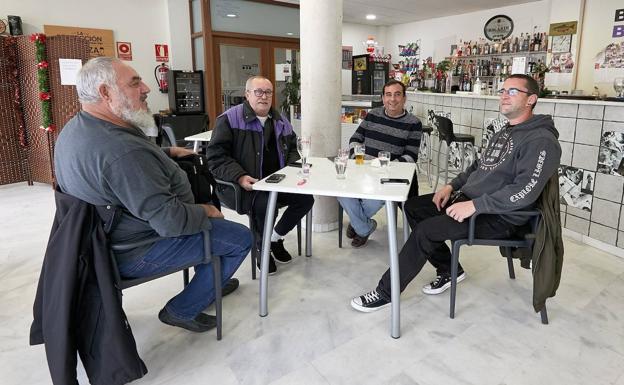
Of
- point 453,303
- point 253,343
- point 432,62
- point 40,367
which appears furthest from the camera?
point 432,62

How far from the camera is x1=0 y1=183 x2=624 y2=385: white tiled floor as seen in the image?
6.18 ft

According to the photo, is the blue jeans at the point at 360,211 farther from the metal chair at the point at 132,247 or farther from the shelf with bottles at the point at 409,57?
the shelf with bottles at the point at 409,57

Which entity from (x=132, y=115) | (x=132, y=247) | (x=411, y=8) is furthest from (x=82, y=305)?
(x=411, y=8)

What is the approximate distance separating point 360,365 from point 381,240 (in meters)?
1.62

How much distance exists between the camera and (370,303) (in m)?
2.37

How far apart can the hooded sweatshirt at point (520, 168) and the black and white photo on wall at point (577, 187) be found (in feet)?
4.58

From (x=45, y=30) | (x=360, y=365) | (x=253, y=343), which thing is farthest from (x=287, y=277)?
(x=45, y=30)


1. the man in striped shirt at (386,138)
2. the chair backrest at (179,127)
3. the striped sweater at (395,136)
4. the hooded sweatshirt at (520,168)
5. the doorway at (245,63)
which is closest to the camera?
the hooded sweatshirt at (520,168)

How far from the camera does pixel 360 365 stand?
1938 millimetres

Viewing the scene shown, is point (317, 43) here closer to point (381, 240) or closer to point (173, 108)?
point (381, 240)

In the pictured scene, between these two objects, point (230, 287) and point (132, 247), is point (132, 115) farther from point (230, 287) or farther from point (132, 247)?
point (230, 287)

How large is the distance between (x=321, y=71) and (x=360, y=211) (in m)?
1.12

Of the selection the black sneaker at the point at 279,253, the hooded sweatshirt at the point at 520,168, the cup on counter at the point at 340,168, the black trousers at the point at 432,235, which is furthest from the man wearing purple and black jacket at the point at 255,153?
the hooded sweatshirt at the point at 520,168

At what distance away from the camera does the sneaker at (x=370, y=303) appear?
7.76 ft
